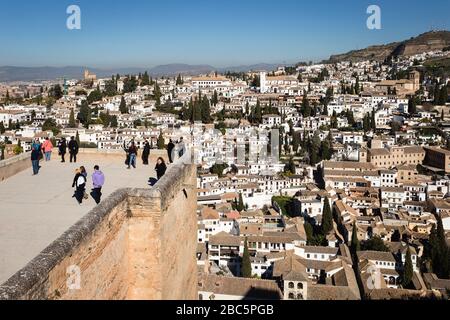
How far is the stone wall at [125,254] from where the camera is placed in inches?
79.9

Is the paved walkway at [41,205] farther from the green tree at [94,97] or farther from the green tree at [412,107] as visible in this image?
the green tree at [94,97]

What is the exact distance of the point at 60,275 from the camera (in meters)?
2.11

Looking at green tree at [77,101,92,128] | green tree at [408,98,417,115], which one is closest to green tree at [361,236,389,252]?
green tree at [77,101,92,128]

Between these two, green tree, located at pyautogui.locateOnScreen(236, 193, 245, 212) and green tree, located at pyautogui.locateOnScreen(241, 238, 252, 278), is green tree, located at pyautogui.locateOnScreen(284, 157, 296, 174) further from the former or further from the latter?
green tree, located at pyautogui.locateOnScreen(241, 238, 252, 278)

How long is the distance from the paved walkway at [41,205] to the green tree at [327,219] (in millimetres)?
19039

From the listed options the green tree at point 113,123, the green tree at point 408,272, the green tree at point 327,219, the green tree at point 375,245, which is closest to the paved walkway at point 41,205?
the green tree at point 408,272

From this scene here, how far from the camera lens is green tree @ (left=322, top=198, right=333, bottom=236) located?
23781 mm

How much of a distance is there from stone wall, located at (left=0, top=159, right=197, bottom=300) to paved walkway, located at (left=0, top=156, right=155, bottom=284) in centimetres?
40

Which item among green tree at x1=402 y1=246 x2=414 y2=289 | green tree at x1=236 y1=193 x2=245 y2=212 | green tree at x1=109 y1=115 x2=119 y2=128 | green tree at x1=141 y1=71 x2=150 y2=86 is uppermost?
green tree at x1=141 y1=71 x2=150 y2=86

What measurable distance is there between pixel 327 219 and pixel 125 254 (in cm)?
2192
